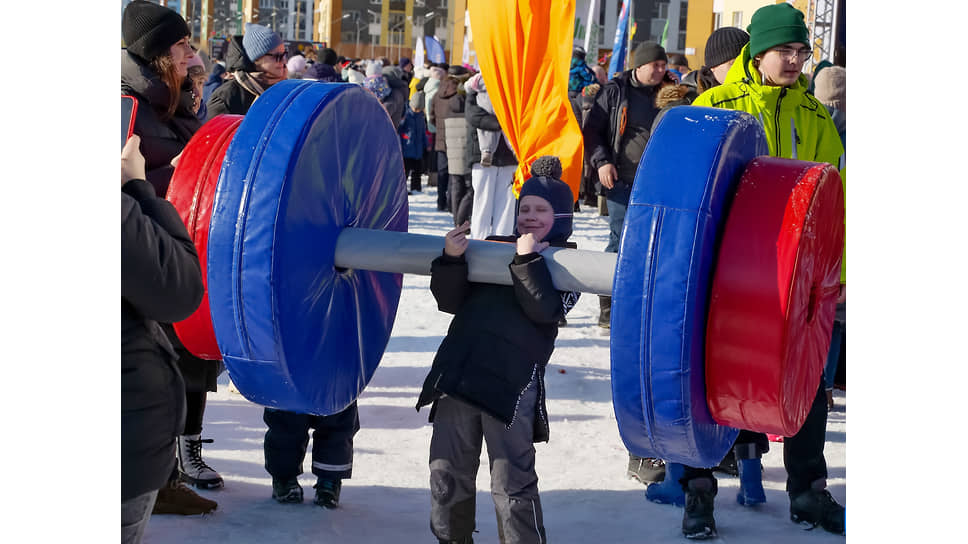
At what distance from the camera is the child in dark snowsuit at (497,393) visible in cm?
348

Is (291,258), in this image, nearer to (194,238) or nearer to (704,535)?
(194,238)

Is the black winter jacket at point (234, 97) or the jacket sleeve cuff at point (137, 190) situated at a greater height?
the black winter jacket at point (234, 97)

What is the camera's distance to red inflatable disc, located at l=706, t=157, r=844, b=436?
102 inches

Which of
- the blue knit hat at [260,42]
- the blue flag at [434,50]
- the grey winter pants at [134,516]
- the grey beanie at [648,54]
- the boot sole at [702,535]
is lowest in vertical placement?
the boot sole at [702,535]

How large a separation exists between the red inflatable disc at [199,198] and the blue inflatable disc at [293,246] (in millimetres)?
356

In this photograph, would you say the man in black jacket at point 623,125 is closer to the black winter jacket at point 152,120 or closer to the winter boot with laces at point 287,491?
the winter boot with laces at point 287,491

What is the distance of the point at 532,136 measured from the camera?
6812 mm

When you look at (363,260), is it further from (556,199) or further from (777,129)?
(777,129)

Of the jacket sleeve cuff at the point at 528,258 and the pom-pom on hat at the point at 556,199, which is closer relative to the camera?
the jacket sleeve cuff at the point at 528,258

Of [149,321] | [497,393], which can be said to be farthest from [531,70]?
[149,321]

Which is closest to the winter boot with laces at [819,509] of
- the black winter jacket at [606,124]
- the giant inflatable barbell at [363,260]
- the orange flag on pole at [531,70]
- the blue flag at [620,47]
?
the giant inflatable barbell at [363,260]

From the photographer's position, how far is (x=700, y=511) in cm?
413

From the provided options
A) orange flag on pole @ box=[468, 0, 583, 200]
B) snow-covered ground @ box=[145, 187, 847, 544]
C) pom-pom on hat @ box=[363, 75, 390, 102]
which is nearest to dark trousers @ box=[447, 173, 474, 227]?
pom-pom on hat @ box=[363, 75, 390, 102]

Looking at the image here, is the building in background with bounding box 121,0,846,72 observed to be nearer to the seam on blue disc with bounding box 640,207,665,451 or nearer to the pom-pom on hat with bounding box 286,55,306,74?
the pom-pom on hat with bounding box 286,55,306,74
